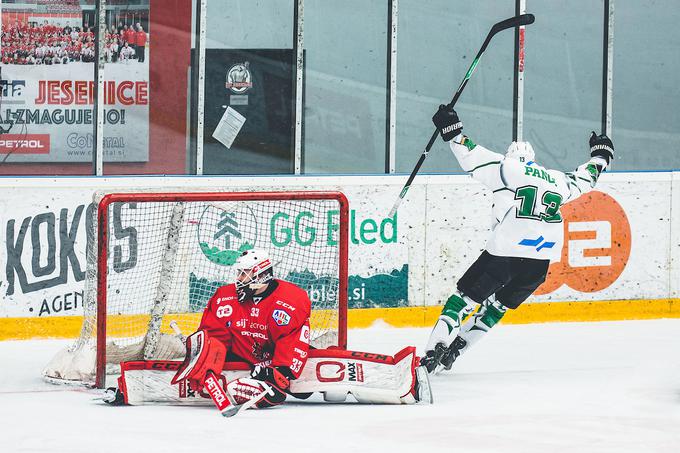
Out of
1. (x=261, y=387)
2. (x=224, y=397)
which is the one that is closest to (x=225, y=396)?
(x=224, y=397)

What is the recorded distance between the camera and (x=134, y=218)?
7.93 metres

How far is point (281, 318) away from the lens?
20.3ft

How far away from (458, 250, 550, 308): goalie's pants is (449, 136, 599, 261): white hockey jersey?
0.05 m

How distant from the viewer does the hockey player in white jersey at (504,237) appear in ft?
23.3

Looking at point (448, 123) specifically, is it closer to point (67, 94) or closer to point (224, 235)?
point (224, 235)

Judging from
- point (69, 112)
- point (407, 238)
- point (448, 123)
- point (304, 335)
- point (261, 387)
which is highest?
point (69, 112)

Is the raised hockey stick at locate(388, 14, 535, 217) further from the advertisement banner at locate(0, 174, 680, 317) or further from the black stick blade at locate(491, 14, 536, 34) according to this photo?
the advertisement banner at locate(0, 174, 680, 317)

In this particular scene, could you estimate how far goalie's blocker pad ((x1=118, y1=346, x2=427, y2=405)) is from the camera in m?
6.30

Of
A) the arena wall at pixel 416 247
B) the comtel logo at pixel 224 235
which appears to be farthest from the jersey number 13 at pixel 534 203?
the comtel logo at pixel 224 235

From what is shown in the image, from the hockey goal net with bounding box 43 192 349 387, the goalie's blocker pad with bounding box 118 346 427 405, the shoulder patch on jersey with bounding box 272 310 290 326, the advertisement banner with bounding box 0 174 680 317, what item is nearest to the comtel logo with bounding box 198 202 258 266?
the hockey goal net with bounding box 43 192 349 387

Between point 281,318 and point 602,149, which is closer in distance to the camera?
point 281,318

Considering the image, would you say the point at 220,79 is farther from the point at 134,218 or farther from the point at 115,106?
the point at 134,218

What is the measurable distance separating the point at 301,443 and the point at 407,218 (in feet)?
Answer: 11.0

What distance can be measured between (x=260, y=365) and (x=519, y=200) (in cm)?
169
